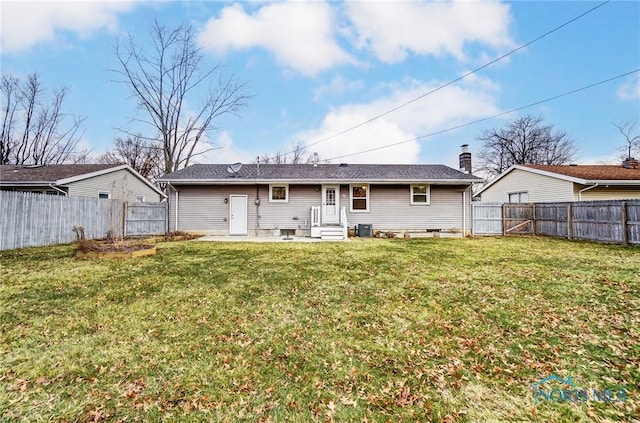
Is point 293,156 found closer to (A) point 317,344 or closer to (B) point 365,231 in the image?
(B) point 365,231

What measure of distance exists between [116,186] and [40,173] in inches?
118

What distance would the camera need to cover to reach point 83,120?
23781 millimetres

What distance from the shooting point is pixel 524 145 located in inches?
1164

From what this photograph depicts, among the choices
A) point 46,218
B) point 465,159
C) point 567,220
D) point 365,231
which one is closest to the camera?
point 46,218

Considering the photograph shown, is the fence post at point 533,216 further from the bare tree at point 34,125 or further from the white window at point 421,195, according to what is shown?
the bare tree at point 34,125

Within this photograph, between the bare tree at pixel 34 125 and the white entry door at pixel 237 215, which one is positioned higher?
the bare tree at pixel 34 125

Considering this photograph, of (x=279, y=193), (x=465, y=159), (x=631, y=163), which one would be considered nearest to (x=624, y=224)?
(x=465, y=159)

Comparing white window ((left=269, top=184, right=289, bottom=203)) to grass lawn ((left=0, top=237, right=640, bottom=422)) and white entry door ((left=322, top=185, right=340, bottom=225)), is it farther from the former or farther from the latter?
grass lawn ((left=0, top=237, right=640, bottom=422))

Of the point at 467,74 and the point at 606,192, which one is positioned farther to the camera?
the point at 467,74

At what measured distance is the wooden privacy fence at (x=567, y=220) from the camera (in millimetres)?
9414

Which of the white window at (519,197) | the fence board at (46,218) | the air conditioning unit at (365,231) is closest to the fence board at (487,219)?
the white window at (519,197)

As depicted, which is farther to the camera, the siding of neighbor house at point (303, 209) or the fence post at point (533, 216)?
the fence post at point (533, 216)

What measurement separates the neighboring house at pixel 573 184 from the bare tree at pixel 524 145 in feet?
48.5

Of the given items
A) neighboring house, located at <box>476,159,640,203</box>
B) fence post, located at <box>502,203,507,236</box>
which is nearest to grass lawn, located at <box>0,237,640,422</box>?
fence post, located at <box>502,203,507,236</box>
